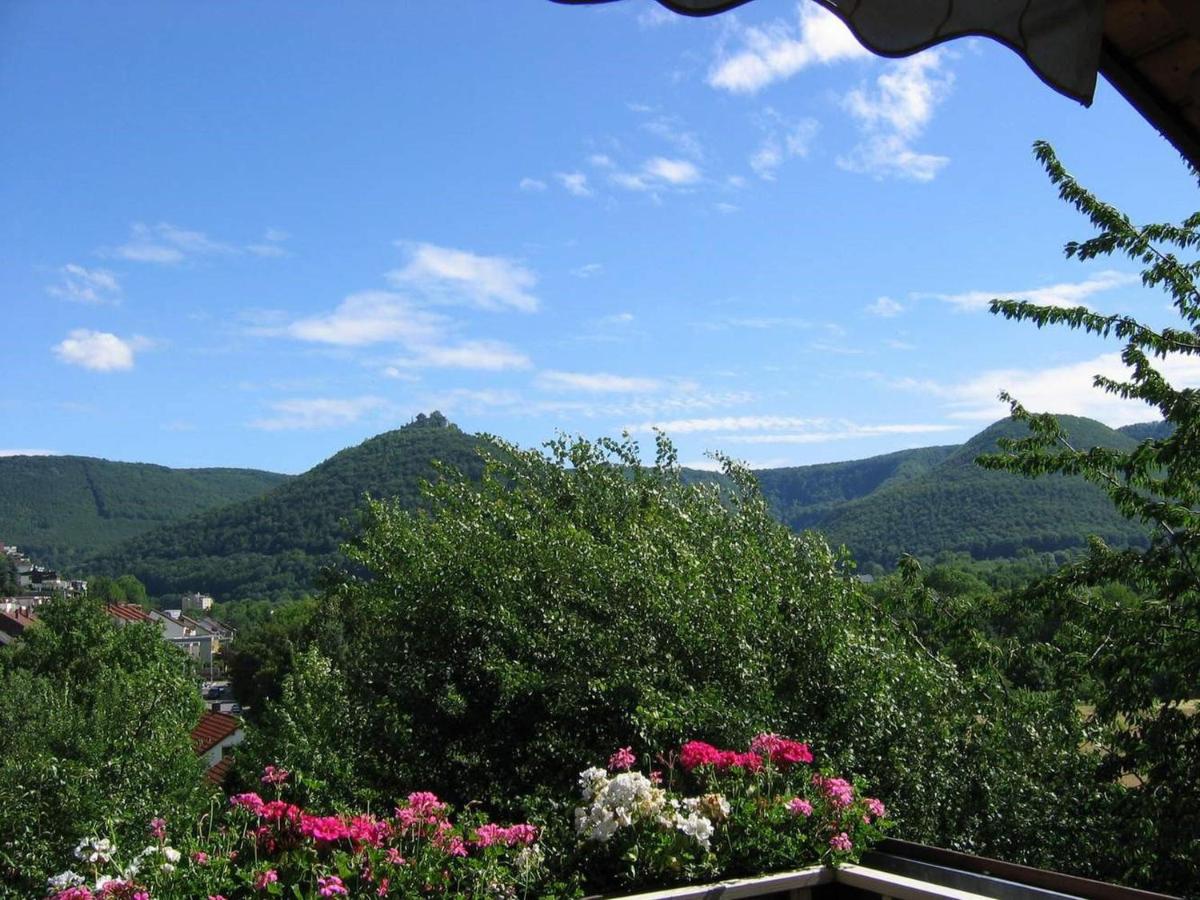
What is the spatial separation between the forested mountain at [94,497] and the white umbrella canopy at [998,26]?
5611 inches

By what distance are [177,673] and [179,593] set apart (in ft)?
327

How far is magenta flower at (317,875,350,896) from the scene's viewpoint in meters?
2.42

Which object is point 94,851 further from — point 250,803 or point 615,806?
point 615,806

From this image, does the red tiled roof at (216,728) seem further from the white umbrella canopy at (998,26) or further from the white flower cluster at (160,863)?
the white umbrella canopy at (998,26)

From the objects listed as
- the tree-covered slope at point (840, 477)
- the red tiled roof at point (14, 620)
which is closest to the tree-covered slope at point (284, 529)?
the red tiled roof at point (14, 620)

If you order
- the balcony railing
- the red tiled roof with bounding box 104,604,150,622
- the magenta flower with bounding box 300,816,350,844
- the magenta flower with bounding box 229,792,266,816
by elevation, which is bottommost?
the red tiled roof with bounding box 104,604,150,622

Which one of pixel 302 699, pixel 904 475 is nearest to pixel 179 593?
pixel 904 475

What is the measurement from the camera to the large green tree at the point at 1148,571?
461 centimetres

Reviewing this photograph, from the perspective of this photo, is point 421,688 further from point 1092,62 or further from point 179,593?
point 179,593

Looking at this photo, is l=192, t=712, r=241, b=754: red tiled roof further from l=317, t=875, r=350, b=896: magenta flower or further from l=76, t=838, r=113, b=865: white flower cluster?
l=317, t=875, r=350, b=896: magenta flower

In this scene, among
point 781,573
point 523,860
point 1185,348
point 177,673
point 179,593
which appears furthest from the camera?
point 179,593

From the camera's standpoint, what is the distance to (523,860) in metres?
2.71

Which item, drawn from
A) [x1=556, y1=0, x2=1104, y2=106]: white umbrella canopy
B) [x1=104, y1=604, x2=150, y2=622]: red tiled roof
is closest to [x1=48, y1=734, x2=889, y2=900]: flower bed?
[x1=556, y1=0, x2=1104, y2=106]: white umbrella canopy

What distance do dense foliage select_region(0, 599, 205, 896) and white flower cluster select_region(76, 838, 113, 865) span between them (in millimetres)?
162
